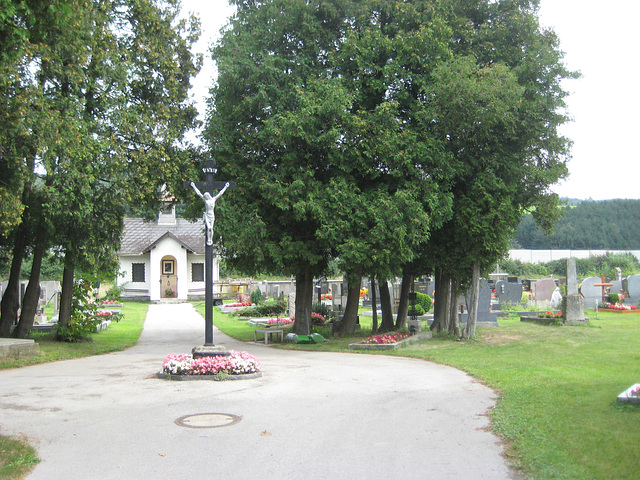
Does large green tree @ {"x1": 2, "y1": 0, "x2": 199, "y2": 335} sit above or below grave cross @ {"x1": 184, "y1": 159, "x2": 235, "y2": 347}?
above

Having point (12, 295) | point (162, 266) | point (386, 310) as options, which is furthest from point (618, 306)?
point (162, 266)

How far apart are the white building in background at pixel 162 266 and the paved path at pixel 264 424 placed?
30250 mm

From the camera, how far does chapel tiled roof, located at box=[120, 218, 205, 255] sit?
43.5 metres

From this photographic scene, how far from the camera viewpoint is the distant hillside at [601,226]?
47.5 meters

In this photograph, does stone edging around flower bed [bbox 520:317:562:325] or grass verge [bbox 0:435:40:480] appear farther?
stone edging around flower bed [bbox 520:317:562:325]

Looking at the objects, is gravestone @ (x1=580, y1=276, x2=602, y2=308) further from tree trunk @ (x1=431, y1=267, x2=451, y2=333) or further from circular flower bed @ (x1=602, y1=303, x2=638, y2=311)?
tree trunk @ (x1=431, y1=267, x2=451, y2=333)

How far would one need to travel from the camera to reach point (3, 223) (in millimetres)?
13141

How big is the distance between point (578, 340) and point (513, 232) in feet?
12.2

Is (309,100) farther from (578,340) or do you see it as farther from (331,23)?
(578,340)

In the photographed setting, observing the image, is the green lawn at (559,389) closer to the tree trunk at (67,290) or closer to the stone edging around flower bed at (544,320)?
the stone edging around flower bed at (544,320)

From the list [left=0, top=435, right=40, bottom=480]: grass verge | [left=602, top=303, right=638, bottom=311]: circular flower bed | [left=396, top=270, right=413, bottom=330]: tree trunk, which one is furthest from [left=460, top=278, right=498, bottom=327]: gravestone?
[left=0, top=435, right=40, bottom=480]: grass verge

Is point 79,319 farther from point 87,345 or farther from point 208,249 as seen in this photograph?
point 208,249

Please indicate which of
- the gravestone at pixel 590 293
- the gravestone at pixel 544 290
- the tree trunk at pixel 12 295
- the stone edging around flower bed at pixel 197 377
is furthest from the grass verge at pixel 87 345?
the gravestone at pixel 590 293

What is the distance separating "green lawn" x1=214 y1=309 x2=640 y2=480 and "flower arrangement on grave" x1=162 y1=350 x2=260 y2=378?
4.50 metres
